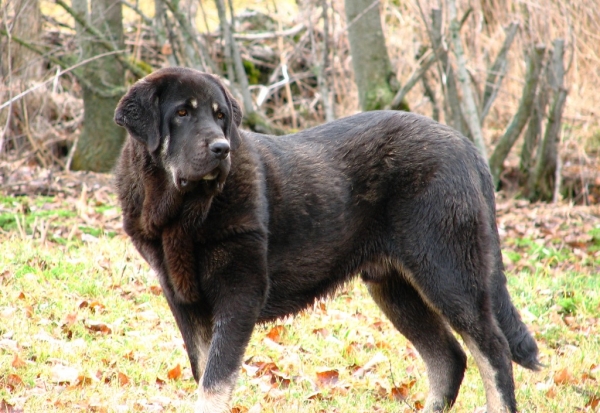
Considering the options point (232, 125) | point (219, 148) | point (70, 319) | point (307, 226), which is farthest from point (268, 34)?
point (219, 148)

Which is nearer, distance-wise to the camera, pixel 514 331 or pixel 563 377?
pixel 514 331

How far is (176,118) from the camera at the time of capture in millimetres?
4180

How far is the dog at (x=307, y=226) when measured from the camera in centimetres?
416

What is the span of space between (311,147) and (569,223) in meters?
6.37

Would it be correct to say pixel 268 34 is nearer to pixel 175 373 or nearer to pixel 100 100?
pixel 100 100

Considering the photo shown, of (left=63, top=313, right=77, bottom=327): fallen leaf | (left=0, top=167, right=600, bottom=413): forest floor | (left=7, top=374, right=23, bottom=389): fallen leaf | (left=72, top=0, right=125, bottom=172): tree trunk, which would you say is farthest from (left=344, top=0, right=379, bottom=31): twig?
(left=7, top=374, right=23, bottom=389): fallen leaf

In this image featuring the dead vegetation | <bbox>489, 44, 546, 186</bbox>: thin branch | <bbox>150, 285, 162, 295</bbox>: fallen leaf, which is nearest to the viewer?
<bbox>150, 285, 162, 295</bbox>: fallen leaf

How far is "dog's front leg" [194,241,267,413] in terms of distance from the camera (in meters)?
4.02

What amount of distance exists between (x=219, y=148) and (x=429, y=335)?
83.8 inches

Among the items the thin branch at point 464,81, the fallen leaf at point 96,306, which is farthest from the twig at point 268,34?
the fallen leaf at point 96,306

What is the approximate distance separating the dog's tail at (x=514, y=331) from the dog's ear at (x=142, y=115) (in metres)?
2.43

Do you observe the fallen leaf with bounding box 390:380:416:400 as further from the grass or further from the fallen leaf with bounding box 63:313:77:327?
the fallen leaf with bounding box 63:313:77:327

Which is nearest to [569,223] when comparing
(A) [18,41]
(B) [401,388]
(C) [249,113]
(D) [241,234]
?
(C) [249,113]

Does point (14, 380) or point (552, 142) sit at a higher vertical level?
point (14, 380)
